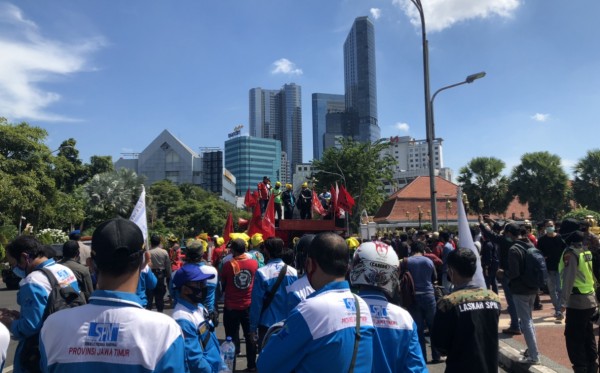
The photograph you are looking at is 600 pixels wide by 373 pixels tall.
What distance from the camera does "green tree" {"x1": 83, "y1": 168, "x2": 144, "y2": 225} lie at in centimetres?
4694

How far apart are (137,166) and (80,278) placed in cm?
11730

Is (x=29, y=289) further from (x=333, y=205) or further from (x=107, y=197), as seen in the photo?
(x=107, y=197)

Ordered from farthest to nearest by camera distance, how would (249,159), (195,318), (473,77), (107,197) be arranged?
(249,159)
(107,197)
(473,77)
(195,318)

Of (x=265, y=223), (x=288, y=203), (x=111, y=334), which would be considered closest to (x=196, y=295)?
(x=111, y=334)

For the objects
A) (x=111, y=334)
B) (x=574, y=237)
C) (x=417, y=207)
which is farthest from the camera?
(x=417, y=207)

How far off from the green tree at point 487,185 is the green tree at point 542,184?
3.50ft

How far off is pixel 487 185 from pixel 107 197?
37.4 meters

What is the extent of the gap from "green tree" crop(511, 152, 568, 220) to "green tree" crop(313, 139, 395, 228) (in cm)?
1204

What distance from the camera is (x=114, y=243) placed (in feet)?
6.94

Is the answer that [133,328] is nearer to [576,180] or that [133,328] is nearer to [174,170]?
[576,180]

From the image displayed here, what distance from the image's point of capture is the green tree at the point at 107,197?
46938 millimetres

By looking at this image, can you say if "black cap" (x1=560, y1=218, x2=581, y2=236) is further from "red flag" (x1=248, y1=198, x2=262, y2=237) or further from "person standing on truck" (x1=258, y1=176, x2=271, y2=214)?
"person standing on truck" (x1=258, y1=176, x2=271, y2=214)

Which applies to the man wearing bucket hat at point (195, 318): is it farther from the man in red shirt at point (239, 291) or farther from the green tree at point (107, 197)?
the green tree at point (107, 197)

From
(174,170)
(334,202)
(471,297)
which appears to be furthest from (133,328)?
(174,170)
